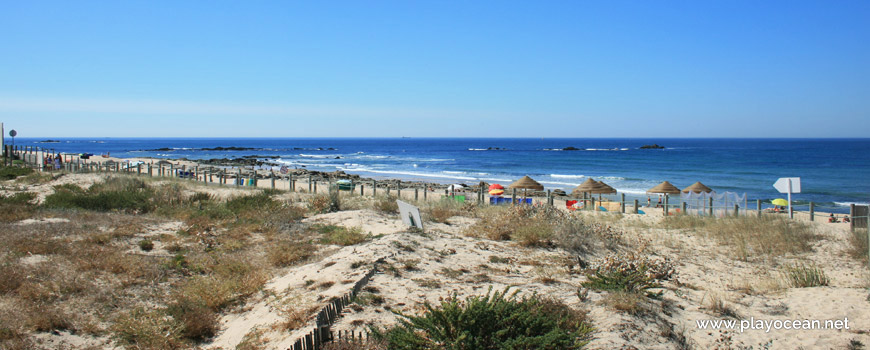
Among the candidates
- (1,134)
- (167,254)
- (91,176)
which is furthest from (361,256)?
(1,134)

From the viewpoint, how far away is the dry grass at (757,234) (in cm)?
1062

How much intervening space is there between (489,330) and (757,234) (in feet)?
32.2

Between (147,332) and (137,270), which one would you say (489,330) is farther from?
(137,270)

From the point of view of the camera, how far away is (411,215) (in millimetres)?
11078

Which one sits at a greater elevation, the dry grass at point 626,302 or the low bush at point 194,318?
the dry grass at point 626,302

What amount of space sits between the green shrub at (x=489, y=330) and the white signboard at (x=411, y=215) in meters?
5.69

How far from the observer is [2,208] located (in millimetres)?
11922

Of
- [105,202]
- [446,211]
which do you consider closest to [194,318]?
[446,211]

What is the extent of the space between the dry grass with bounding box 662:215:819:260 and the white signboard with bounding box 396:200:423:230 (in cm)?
650

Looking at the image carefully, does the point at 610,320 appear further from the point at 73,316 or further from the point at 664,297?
the point at 73,316

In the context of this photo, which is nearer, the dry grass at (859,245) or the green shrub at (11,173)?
the dry grass at (859,245)

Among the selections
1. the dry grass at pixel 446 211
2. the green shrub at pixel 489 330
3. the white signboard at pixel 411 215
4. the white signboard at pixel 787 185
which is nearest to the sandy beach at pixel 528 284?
the white signboard at pixel 411 215

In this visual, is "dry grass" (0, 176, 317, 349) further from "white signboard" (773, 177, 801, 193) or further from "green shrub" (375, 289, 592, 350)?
"white signboard" (773, 177, 801, 193)

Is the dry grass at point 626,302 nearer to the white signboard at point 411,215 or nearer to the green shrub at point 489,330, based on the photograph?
the green shrub at point 489,330
